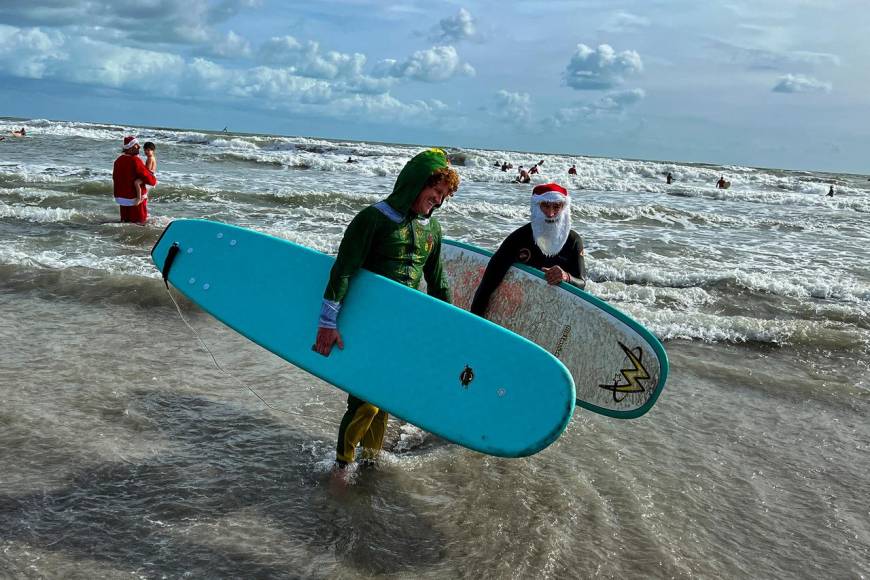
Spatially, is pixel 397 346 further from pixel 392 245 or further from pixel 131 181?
pixel 131 181

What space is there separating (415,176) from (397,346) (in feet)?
2.74

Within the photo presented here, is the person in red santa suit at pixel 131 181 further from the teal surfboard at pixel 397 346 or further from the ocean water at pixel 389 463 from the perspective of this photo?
the teal surfboard at pixel 397 346

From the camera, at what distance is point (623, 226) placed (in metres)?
A: 15.8

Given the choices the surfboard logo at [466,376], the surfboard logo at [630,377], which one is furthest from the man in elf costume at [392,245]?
the surfboard logo at [630,377]

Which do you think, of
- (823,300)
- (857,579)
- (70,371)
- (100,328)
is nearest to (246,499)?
(70,371)

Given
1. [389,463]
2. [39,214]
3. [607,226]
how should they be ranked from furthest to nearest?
[607,226] → [39,214] → [389,463]

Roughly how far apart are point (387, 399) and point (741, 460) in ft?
7.93

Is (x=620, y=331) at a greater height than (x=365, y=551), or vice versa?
(x=620, y=331)

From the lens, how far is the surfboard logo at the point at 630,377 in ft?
12.8

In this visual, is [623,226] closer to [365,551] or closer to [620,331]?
[620,331]

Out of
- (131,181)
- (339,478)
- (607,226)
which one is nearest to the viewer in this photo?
→ (339,478)

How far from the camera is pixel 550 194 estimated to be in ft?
12.8

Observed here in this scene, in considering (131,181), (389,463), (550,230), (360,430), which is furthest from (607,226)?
(360,430)

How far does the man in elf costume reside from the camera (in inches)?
123
